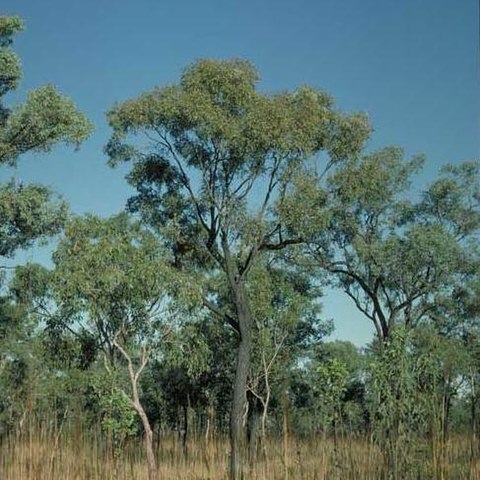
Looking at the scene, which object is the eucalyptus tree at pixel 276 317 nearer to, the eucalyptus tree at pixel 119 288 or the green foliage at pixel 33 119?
the eucalyptus tree at pixel 119 288

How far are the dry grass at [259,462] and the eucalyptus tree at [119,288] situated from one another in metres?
10.9

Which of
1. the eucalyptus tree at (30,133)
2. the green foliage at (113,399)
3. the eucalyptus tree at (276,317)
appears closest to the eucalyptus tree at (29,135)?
the eucalyptus tree at (30,133)

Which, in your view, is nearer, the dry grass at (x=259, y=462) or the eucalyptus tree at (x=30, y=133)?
the dry grass at (x=259, y=462)

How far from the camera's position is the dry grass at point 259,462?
598 centimetres

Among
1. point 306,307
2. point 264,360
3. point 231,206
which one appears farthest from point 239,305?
point 306,307

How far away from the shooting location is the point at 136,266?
62.3 feet

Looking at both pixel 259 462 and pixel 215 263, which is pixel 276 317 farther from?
pixel 259 462

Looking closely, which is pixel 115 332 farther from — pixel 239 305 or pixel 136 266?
pixel 239 305

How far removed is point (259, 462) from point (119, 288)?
12623mm

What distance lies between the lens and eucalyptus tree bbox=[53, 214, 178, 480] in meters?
18.9

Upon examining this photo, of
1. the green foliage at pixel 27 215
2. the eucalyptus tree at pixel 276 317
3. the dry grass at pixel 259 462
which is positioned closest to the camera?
the dry grass at pixel 259 462

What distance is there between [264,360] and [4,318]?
10424 mm

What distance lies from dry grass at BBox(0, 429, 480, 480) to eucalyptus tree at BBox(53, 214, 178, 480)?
35.8ft

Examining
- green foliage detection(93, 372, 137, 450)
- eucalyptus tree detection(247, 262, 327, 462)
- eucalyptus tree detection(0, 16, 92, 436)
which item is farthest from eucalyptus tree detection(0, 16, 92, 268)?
eucalyptus tree detection(247, 262, 327, 462)
